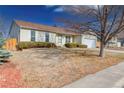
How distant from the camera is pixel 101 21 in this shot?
576 inches

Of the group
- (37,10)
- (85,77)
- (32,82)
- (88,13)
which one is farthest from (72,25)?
(32,82)

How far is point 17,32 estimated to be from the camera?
67.5 ft

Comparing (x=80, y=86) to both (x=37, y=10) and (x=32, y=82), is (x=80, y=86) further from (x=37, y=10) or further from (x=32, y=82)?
(x=37, y=10)

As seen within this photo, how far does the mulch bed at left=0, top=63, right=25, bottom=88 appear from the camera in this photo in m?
7.19

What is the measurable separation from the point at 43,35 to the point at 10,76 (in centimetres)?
1409

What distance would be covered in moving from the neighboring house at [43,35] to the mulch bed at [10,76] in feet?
32.5

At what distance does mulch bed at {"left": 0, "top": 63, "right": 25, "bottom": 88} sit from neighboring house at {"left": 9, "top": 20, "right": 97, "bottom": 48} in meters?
9.91

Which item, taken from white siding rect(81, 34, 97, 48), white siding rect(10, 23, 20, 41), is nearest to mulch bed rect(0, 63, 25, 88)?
white siding rect(10, 23, 20, 41)

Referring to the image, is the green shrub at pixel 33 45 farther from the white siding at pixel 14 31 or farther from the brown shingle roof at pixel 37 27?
the white siding at pixel 14 31

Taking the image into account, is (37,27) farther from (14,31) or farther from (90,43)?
(90,43)

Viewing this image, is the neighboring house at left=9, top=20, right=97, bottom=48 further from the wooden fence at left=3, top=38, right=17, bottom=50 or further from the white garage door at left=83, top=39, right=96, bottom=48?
the wooden fence at left=3, top=38, right=17, bottom=50

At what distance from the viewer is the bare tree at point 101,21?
14.4m

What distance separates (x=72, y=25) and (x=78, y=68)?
5588 mm

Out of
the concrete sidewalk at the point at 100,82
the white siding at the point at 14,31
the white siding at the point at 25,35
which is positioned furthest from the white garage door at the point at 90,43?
the concrete sidewalk at the point at 100,82
